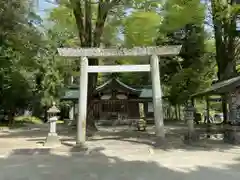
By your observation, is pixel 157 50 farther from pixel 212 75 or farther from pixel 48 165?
pixel 212 75

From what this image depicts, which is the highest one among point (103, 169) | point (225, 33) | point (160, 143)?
point (225, 33)

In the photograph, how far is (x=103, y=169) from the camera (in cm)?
908

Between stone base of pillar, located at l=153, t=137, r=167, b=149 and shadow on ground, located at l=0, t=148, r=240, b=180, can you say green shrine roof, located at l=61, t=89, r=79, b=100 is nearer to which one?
stone base of pillar, located at l=153, t=137, r=167, b=149

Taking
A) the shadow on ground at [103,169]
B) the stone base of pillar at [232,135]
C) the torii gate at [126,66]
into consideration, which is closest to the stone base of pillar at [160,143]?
the torii gate at [126,66]

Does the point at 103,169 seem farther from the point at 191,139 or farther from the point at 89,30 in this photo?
the point at 89,30

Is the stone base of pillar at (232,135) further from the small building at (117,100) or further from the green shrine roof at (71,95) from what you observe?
the green shrine roof at (71,95)

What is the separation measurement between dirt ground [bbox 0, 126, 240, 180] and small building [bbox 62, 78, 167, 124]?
55.9ft

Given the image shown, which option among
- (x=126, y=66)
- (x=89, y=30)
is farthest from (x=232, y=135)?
(x=89, y=30)

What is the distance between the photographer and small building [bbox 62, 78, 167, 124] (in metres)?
31.3

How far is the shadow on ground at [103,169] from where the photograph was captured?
26.7ft

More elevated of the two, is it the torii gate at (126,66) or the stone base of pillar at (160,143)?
the torii gate at (126,66)

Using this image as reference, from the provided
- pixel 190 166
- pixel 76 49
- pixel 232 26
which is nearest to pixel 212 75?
pixel 232 26

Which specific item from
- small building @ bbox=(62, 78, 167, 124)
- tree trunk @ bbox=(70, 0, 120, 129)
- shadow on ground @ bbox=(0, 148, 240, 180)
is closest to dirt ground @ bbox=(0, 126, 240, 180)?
shadow on ground @ bbox=(0, 148, 240, 180)

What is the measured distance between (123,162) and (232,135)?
6.72m
